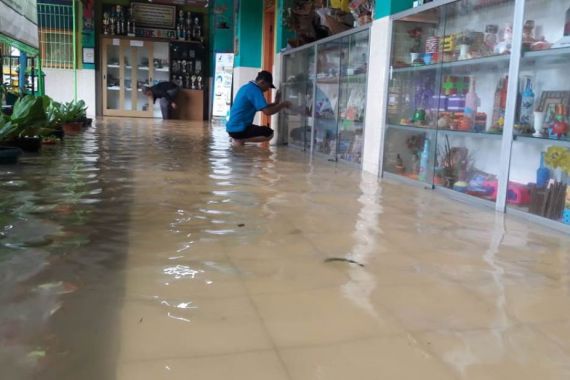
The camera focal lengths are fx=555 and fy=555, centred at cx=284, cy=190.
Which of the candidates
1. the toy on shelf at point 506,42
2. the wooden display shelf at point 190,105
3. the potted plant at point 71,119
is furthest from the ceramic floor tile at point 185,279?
the wooden display shelf at point 190,105

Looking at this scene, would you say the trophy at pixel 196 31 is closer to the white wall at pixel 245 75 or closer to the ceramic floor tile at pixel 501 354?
the white wall at pixel 245 75

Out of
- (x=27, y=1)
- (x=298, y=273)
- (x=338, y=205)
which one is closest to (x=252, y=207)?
(x=338, y=205)

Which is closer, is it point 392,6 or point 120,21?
point 392,6

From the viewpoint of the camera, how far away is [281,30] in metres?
7.62

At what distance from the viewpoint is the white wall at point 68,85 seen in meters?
13.6

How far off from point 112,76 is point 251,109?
320 inches

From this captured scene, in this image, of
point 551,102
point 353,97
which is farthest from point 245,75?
point 551,102

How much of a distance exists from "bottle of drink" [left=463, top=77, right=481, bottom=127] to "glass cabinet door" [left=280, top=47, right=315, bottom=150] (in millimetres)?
2792

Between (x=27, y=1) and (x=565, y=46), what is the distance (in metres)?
5.62

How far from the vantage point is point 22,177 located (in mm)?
3707

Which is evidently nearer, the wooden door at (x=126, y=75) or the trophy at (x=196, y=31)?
the wooden door at (x=126, y=75)

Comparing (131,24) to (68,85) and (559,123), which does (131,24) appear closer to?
(68,85)

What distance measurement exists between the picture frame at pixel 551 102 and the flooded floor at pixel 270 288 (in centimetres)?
60

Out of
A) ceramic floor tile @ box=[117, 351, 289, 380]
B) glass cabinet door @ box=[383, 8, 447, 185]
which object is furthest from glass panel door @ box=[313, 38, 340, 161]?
ceramic floor tile @ box=[117, 351, 289, 380]
